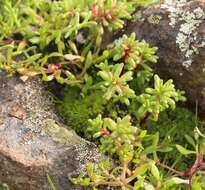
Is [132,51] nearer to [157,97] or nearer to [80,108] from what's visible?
[157,97]

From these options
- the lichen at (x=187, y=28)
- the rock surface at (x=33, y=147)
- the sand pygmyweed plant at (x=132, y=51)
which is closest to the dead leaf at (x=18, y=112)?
the rock surface at (x=33, y=147)

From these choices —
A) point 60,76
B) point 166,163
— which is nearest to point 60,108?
point 60,76

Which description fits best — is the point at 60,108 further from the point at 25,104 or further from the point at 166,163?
the point at 166,163

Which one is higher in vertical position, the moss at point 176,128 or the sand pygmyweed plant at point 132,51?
the sand pygmyweed plant at point 132,51

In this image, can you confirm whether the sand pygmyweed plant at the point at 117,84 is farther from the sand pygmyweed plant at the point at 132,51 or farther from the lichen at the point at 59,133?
the lichen at the point at 59,133

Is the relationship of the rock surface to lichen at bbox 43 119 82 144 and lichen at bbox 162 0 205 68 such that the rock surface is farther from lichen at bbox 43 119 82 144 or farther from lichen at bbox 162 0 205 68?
lichen at bbox 162 0 205 68
